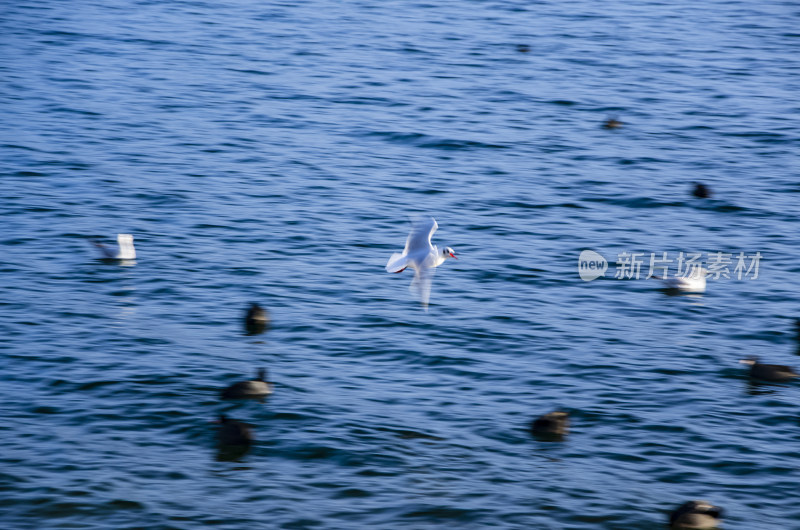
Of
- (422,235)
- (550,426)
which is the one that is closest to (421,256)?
(422,235)

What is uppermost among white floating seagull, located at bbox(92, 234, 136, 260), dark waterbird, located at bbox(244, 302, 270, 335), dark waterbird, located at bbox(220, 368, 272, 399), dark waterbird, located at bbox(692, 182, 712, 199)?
dark waterbird, located at bbox(692, 182, 712, 199)

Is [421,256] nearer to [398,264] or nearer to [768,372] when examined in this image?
[398,264]

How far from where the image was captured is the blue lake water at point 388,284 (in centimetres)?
1059

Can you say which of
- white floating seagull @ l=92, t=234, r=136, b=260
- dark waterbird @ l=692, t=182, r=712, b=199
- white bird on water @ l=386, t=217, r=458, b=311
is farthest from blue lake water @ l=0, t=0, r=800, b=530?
white bird on water @ l=386, t=217, r=458, b=311

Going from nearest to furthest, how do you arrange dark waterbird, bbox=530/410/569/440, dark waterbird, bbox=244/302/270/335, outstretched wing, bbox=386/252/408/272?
dark waterbird, bbox=530/410/569/440 < outstretched wing, bbox=386/252/408/272 < dark waterbird, bbox=244/302/270/335

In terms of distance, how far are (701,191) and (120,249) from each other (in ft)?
32.4

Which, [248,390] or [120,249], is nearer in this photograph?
[248,390]

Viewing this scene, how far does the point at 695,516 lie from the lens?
31.5 ft

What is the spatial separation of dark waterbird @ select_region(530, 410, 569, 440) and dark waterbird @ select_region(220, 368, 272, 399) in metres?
3.13

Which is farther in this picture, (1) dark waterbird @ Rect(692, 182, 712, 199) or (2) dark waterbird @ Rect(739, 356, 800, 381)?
(1) dark waterbird @ Rect(692, 182, 712, 199)

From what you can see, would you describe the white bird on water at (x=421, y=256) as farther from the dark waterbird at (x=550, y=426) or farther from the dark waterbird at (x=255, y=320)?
the dark waterbird at (x=255, y=320)

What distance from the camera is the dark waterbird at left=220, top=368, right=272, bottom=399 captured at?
38.6ft

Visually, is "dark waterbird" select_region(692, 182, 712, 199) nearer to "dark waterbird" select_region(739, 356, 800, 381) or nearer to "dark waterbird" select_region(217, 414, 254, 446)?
"dark waterbird" select_region(739, 356, 800, 381)

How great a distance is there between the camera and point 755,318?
1419cm
